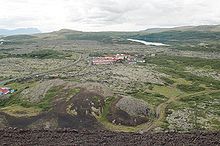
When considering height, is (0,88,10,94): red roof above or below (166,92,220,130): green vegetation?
above

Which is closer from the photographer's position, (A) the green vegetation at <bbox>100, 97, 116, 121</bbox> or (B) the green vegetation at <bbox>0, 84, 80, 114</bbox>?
(A) the green vegetation at <bbox>100, 97, 116, 121</bbox>

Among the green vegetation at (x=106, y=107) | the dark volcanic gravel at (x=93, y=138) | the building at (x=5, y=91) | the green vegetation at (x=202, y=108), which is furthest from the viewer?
the building at (x=5, y=91)

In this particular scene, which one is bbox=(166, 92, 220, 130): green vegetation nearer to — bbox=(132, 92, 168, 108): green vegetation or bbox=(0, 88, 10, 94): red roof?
bbox=(132, 92, 168, 108): green vegetation

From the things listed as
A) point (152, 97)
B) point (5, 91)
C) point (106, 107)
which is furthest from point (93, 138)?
point (5, 91)

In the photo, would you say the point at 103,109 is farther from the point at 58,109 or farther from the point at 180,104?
the point at 180,104

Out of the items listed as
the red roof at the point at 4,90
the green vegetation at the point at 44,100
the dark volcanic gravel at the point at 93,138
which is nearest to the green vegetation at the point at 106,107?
the green vegetation at the point at 44,100

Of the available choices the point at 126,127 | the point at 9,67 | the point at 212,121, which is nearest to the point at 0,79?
the point at 9,67

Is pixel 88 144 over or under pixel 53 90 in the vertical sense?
over

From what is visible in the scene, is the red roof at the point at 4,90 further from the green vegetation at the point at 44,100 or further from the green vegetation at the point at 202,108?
the green vegetation at the point at 202,108

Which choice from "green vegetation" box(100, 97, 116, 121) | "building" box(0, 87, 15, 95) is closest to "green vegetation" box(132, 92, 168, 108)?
"green vegetation" box(100, 97, 116, 121)
